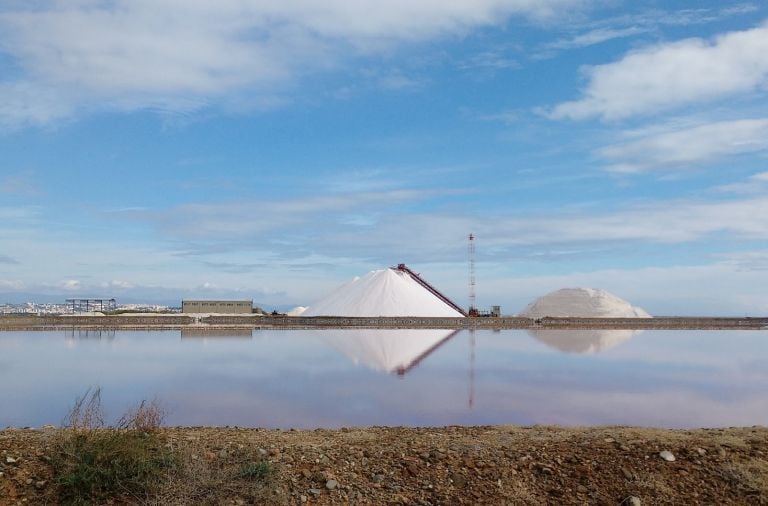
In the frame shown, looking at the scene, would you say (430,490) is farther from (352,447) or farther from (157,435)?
(157,435)

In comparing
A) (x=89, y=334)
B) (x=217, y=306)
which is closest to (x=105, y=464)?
(x=89, y=334)

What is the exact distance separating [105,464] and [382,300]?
36.3 m

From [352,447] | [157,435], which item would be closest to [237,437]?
[157,435]

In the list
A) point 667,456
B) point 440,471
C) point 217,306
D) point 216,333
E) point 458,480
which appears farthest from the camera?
point 217,306

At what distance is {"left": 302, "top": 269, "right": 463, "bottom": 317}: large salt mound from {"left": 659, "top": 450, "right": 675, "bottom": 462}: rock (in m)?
34.1

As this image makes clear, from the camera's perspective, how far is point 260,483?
4.95 m

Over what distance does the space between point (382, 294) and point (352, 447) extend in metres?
36.3

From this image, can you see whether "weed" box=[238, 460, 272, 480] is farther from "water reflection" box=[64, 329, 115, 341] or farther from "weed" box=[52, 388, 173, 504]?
"water reflection" box=[64, 329, 115, 341]

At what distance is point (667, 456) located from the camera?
553 centimetres

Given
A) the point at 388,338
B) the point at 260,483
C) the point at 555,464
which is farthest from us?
the point at 388,338

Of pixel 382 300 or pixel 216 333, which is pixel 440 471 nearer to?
pixel 216 333

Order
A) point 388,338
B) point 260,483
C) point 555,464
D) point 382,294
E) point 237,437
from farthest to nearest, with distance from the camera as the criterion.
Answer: point 382,294 → point 388,338 → point 237,437 → point 555,464 → point 260,483

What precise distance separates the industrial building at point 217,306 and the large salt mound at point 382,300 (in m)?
6.66

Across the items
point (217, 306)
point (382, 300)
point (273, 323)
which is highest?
point (382, 300)
